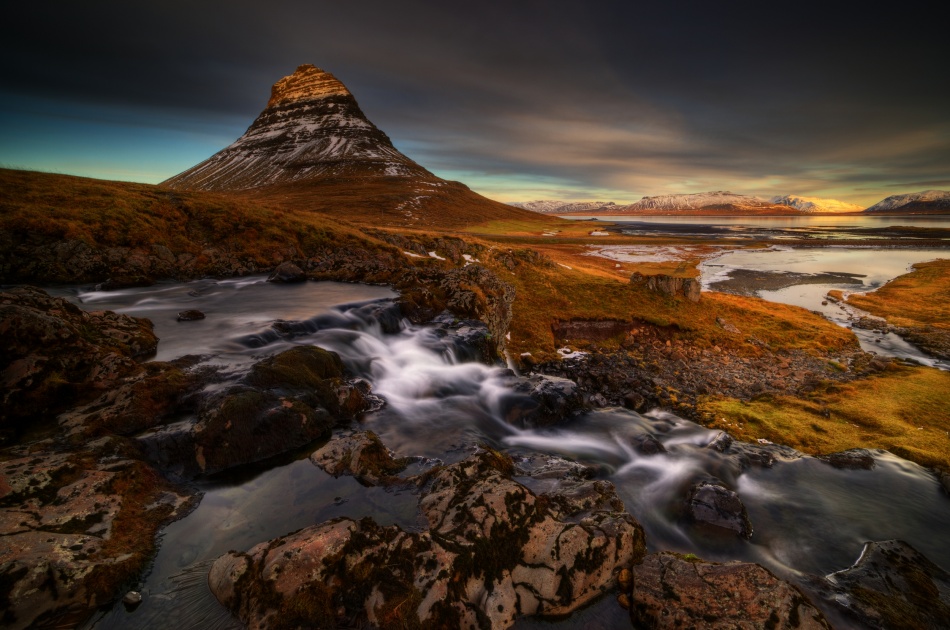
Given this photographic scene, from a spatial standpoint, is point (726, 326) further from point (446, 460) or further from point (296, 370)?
point (296, 370)

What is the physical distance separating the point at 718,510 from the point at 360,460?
9.40 m

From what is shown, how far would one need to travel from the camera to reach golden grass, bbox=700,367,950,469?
14.8 m

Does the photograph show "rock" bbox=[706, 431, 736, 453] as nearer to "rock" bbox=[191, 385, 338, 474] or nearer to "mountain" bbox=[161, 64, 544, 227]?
"rock" bbox=[191, 385, 338, 474]

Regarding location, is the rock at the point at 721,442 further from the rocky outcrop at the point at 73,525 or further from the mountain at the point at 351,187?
the mountain at the point at 351,187

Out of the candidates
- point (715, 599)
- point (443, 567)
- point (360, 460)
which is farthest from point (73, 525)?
point (715, 599)

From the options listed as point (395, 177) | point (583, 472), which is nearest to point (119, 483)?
point (583, 472)

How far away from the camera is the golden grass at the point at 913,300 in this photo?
36.6 metres

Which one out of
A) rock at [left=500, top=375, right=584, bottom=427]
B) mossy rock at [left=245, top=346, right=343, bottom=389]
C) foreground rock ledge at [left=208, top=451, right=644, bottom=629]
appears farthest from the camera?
rock at [left=500, top=375, right=584, bottom=427]

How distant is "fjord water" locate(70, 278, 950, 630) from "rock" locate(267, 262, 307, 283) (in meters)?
4.23

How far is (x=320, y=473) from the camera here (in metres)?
8.61

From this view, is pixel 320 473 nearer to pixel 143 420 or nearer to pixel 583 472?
pixel 143 420

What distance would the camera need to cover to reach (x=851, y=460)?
44.7 ft

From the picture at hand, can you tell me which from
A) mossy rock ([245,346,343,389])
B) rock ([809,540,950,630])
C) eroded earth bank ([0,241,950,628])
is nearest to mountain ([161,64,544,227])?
mossy rock ([245,346,343,389])

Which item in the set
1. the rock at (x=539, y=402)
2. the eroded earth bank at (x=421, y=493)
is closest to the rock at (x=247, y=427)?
the eroded earth bank at (x=421, y=493)
